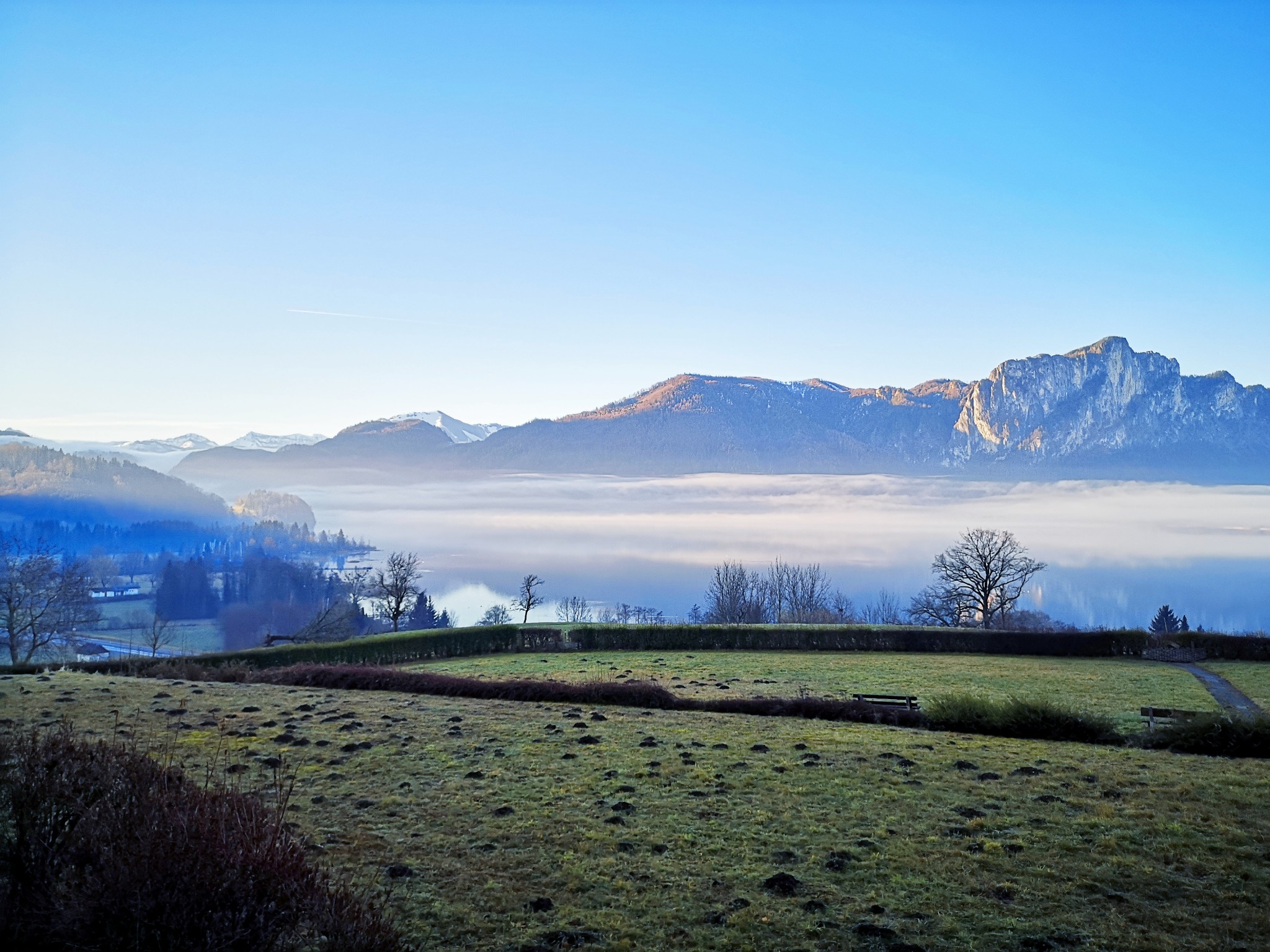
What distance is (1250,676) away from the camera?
1355 inches

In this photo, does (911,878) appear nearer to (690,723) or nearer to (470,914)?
(470,914)

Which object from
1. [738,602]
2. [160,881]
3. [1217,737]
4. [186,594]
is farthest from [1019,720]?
[186,594]

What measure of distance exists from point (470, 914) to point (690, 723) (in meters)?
12.0

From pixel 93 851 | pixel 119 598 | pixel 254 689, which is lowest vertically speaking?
pixel 119 598

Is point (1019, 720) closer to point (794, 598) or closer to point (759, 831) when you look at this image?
point (759, 831)

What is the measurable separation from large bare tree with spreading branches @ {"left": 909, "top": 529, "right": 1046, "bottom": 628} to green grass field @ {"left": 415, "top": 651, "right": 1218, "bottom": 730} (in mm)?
21437

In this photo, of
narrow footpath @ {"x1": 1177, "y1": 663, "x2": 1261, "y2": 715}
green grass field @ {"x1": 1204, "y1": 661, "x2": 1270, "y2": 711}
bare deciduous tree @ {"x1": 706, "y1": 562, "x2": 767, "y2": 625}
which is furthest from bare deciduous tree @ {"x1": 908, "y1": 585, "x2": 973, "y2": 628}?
narrow footpath @ {"x1": 1177, "y1": 663, "x2": 1261, "y2": 715}

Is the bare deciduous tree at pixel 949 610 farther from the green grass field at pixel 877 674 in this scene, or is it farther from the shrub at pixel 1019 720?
the shrub at pixel 1019 720

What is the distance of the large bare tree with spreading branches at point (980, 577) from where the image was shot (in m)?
63.8

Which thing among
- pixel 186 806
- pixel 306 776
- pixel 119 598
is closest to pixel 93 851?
pixel 186 806

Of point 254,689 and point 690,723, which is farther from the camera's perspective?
point 254,689

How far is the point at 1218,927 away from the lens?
8.30 metres

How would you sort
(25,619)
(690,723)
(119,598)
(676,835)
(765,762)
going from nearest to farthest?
(676,835)
(765,762)
(690,723)
(25,619)
(119,598)

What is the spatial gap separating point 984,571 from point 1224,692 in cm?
3818
